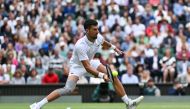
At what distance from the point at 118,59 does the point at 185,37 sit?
2.72 metres

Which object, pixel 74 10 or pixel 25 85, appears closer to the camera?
pixel 25 85

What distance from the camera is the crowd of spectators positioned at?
24.2 meters

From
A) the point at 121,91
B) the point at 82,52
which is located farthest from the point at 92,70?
the point at 121,91

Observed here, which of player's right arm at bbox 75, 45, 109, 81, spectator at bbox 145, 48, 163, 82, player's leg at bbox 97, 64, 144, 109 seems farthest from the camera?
spectator at bbox 145, 48, 163, 82

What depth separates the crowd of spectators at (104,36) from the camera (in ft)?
79.5

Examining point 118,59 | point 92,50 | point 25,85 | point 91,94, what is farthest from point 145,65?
point 92,50

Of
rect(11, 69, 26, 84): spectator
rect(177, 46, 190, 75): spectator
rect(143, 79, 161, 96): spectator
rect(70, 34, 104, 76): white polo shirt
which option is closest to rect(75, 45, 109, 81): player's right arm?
rect(70, 34, 104, 76): white polo shirt

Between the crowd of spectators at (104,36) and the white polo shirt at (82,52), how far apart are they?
7.94 metres

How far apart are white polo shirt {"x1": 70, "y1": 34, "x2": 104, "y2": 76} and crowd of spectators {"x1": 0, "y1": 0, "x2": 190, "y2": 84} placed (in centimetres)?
794

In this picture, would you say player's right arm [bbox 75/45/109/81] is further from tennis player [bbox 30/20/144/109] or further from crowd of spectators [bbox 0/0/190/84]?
crowd of spectators [bbox 0/0/190/84]

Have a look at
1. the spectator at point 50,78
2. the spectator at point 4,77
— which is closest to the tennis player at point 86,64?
the spectator at point 50,78

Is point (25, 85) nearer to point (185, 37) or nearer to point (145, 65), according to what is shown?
point (145, 65)

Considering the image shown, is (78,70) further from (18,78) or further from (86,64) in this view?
(18,78)

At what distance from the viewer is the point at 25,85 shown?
76.8ft
